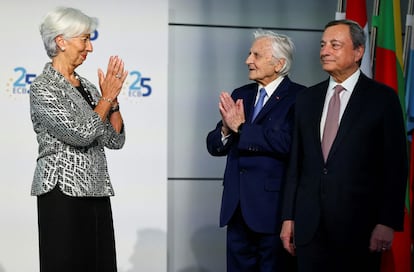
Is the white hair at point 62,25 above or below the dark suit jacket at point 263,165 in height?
above

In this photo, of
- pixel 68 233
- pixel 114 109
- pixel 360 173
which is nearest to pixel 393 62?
pixel 360 173

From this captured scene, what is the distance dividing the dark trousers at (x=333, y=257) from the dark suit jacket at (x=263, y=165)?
0.40 m

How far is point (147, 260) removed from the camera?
14.4 ft

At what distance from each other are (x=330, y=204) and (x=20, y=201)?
2026 millimetres

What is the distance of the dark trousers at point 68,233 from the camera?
2.97m

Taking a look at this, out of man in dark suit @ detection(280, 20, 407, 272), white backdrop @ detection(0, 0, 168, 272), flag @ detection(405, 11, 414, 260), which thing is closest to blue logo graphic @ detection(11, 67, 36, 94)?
white backdrop @ detection(0, 0, 168, 272)

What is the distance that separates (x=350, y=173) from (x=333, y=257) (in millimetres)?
365

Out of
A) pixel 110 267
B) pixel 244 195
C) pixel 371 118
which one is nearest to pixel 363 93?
pixel 371 118

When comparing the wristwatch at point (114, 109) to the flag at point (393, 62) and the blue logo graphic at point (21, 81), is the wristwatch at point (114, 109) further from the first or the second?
the flag at point (393, 62)

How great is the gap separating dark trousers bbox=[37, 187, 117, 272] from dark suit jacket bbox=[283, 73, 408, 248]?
2.92 feet

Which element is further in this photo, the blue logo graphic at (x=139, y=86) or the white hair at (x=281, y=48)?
the blue logo graphic at (x=139, y=86)

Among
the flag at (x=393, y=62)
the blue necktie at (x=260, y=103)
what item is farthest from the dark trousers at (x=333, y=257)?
the flag at (x=393, y=62)

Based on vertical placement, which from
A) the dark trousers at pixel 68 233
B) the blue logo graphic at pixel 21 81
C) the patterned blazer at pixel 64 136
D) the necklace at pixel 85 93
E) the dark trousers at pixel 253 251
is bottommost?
the dark trousers at pixel 253 251

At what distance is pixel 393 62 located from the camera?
4.24m
